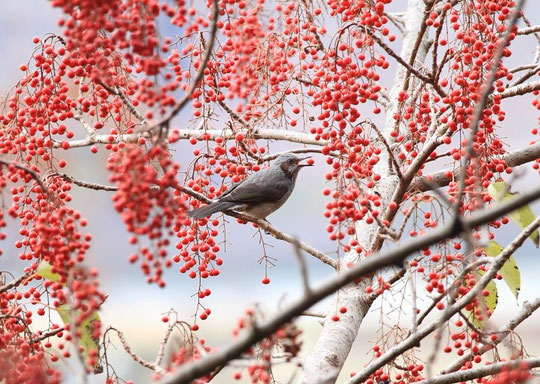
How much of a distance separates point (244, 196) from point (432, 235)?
3091 millimetres

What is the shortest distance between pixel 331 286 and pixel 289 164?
3.72 metres

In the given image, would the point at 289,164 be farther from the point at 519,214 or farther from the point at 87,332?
the point at 87,332

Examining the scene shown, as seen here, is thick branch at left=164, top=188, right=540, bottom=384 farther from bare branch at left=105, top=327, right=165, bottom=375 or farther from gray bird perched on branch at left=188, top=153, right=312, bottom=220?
gray bird perched on branch at left=188, top=153, right=312, bottom=220

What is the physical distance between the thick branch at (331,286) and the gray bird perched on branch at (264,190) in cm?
221

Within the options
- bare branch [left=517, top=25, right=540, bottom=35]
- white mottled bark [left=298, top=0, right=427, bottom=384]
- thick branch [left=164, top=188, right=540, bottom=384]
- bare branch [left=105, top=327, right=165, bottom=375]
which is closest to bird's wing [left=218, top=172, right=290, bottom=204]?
Result: white mottled bark [left=298, top=0, right=427, bottom=384]

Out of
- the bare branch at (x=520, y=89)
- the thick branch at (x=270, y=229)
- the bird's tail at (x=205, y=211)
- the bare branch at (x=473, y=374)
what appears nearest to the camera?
the bare branch at (x=473, y=374)

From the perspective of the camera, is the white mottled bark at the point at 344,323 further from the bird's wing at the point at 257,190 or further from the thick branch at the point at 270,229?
the bird's wing at the point at 257,190

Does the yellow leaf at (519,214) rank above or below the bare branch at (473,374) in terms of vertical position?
above

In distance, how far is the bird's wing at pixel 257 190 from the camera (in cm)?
447

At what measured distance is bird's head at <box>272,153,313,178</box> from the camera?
17.6ft

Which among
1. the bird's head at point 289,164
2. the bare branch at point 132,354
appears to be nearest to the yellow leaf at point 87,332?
the bare branch at point 132,354

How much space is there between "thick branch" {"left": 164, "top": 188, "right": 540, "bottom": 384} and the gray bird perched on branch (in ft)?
7.27

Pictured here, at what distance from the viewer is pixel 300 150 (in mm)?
4961

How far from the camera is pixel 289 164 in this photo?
538cm
